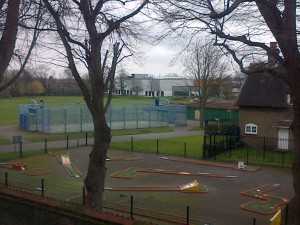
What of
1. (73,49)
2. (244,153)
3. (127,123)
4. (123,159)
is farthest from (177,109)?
(73,49)

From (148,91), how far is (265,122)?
83505 mm

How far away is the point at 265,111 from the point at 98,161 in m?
23.3

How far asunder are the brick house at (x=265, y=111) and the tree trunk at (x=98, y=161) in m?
21.5

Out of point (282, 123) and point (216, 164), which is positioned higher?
point (282, 123)

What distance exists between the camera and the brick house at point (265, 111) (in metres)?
29.5

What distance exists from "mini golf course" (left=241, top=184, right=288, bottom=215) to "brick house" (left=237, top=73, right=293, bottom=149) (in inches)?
449

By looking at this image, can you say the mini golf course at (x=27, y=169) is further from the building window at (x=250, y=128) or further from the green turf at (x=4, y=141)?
the building window at (x=250, y=128)

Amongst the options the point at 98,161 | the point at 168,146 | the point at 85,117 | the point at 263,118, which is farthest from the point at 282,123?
the point at 85,117

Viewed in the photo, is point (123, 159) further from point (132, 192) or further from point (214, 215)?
point (214, 215)

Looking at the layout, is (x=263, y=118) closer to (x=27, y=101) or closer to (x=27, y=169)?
(x=27, y=169)

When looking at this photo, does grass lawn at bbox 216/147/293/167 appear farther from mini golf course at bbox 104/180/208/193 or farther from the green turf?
the green turf

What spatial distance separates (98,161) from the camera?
10.3m

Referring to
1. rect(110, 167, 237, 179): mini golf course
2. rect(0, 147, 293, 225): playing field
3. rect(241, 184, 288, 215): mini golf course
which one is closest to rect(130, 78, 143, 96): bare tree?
rect(0, 147, 293, 225): playing field

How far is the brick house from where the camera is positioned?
96.9ft
